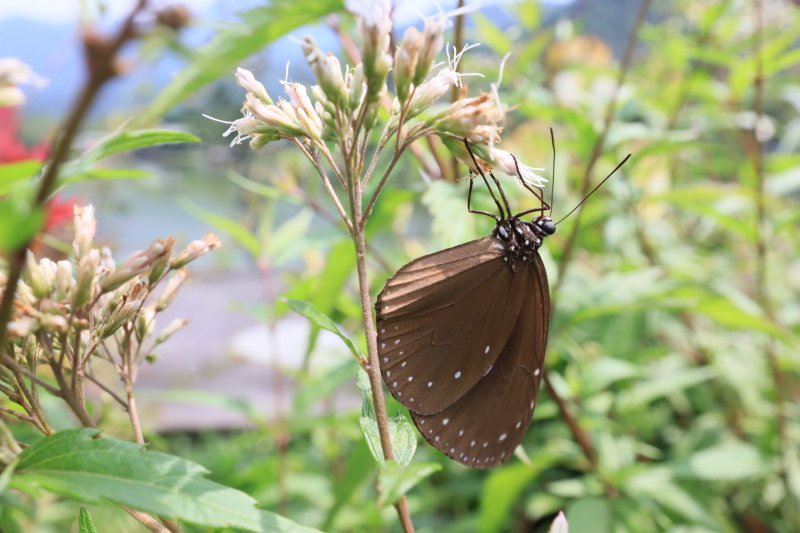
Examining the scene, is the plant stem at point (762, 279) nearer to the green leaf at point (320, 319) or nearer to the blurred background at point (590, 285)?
the blurred background at point (590, 285)

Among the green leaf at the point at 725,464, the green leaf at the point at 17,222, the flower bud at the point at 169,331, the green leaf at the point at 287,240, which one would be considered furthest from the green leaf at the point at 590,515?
the green leaf at the point at 17,222

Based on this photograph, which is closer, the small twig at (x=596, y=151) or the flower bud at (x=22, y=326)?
the flower bud at (x=22, y=326)

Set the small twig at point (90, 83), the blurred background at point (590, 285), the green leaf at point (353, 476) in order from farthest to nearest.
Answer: the blurred background at point (590, 285)
the green leaf at point (353, 476)
the small twig at point (90, 83)

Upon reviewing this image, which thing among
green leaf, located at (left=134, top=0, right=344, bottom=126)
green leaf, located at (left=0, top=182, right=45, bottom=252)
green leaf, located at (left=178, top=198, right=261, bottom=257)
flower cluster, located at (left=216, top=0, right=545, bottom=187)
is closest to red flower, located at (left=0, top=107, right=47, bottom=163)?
green leaf, located at (left=178, top=198, right=261, bottom=257)

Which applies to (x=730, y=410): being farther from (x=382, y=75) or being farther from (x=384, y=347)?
(x=382, y=75)

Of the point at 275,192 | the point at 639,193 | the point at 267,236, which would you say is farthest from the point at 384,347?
the point at 639,193

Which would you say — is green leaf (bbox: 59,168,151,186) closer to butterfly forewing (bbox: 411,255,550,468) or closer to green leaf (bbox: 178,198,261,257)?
butterfly forewing (bbox: 411,255,550,468)

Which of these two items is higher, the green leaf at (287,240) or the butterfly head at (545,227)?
the butterfly head at (545,227)

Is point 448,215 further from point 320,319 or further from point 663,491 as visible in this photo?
point 663,491
